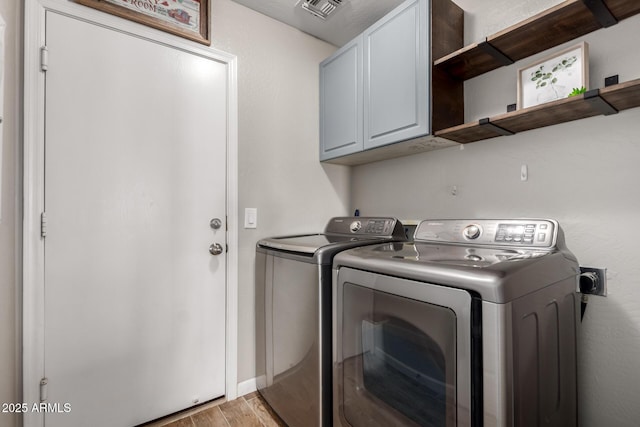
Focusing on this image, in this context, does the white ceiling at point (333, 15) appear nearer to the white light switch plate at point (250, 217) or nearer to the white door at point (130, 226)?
the white door at point (130, 226)

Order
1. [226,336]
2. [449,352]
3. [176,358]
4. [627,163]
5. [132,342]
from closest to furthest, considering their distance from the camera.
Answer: [449,352]
[627,163]
[132,342]
[176,358]
[226,336]

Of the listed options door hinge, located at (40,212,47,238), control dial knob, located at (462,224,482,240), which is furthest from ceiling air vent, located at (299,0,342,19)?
door hinge, located at (40,212,47,238)

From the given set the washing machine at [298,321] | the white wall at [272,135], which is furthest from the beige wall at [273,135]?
the washing machine at [298,321]

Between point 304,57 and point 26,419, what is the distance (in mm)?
2512

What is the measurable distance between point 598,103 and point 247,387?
2238 millimetres

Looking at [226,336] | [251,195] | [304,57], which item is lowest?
[226,336]

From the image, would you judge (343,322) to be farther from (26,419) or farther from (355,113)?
(26,419)

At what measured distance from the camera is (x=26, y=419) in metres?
1.30

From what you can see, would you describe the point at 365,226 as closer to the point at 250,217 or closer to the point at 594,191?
the point at 250,217

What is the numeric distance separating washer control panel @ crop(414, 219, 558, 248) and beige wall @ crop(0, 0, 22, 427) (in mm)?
1884

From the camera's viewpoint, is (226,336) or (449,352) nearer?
(449,352)

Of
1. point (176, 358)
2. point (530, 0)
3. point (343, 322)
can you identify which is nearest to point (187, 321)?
point (176, 358)

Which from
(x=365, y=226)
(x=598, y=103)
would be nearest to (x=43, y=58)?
(x=365, y=226)

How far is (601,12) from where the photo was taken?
3.63ft
